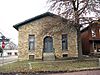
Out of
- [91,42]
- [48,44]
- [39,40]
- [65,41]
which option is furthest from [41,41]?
[91,42]

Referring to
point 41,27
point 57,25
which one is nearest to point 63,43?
point 41,27

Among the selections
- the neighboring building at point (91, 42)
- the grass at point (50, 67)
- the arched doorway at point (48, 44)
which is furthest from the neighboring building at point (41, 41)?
the grass at point (50, 67)

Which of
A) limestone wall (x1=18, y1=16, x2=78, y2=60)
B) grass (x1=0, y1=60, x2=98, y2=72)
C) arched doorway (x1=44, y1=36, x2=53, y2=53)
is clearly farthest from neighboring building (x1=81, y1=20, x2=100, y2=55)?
grass (x1=0, y1=60, x2=98, y2=72)

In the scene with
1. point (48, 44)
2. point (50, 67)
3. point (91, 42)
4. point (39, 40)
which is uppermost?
point (39, 40)

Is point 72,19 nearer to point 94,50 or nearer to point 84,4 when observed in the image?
point 84,4

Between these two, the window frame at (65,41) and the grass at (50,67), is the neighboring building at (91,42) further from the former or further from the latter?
the grass at (50,67)

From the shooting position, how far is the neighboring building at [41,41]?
1411 inches

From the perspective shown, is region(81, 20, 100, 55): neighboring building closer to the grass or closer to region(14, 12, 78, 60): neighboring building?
region(14, 12, 78, 60): neighboring building

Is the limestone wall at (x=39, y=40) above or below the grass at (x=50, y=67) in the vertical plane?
above

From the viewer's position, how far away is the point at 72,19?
2594 centimetres

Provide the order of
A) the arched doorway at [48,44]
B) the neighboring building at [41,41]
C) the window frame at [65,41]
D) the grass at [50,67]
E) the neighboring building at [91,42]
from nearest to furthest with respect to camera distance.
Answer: the grass at [50,67]
the neighboring building at [41,41]
the window frame at [65,41]
the arched doorway at [48,44]
the neighboring building at [91,42]

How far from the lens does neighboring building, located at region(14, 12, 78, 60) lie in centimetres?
3584

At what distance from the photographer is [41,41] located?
1423 inches

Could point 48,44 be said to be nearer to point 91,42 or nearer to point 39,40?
point 39,40
